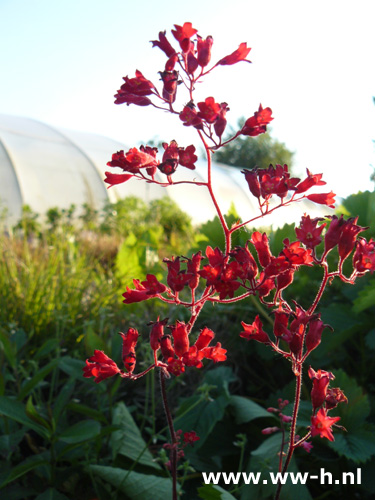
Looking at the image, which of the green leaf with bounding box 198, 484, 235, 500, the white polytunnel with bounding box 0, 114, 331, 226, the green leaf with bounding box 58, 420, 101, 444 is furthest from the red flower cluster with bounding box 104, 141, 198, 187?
the white polytunnel with bounding box 0, 114, 331, 226

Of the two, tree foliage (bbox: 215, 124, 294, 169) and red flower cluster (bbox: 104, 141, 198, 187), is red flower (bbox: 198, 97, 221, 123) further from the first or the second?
tree foliage (bbox: 215, 124, 294, 169)

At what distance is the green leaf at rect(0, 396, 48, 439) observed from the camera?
0.97m

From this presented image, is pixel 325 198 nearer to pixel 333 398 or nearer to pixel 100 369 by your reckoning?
pixel 333 398

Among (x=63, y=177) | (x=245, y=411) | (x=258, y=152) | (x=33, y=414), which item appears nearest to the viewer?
(x=33, y=414)

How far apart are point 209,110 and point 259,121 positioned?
78 mm

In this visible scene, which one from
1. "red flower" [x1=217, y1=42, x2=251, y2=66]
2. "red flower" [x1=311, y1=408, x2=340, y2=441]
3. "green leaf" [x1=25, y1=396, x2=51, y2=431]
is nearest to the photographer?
"red flower" [x1=311, y1=408, x2=340, y2=441]

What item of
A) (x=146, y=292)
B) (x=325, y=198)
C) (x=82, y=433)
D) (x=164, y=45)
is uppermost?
(x=164, y=45)

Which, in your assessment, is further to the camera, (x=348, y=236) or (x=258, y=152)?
(x=258, y=152)

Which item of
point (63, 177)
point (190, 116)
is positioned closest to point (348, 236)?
point (190, 116)

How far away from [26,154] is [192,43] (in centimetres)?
1105

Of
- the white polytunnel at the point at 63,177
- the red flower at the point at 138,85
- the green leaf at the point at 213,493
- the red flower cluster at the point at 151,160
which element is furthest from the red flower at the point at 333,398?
the white polytunnel at the point at 63,177

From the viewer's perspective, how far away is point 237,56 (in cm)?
68

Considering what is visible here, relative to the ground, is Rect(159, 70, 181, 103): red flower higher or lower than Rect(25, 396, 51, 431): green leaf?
higher

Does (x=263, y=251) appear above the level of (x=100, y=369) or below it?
above
